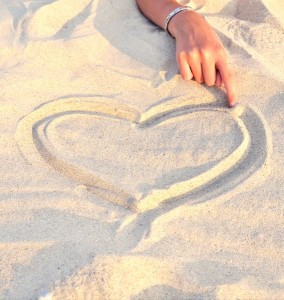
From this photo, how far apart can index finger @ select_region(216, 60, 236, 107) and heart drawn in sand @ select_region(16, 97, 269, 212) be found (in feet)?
0.17

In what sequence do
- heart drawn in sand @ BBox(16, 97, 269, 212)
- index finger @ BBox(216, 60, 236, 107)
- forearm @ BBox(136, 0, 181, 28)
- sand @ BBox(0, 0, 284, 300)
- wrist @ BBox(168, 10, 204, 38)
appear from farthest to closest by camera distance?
forearm @ BBox(136, 0, 181, 28)
wrist @ BBox(168, 10, 204, 38)
index finger @ BBox(216, 60, 236, 107)
heart drawn in sand @ BBox(16, 97, 269, 212)
sand @ BBox(0, 0, 284, 300)

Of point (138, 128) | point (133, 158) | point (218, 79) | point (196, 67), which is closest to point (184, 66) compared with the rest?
point (196, 67)

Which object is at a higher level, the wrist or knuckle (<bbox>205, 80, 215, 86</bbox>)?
the wrist

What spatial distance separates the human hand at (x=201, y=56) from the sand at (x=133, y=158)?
63 millimetres

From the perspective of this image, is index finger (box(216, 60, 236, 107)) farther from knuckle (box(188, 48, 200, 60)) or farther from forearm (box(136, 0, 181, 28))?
forearm (box(136, 0, 181, 28))

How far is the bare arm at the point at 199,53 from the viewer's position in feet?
8.24

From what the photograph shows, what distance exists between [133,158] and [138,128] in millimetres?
204

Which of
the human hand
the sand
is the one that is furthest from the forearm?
the human hand

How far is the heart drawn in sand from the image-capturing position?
2.09m

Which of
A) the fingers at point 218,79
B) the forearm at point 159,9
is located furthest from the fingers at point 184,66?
the forearm at point 159,9

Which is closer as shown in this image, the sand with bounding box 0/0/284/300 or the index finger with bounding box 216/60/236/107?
the sand with bounding box 0/0/284/300

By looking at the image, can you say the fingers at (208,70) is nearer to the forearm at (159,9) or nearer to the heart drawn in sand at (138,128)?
the heart drawn in sand at (138,128)

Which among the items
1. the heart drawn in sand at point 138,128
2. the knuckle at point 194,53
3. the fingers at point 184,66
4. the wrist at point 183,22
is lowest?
the heart drawn in sand at point 138,128

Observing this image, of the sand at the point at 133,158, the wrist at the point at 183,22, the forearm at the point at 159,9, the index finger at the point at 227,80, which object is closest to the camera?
the sand at the point at 133,158
